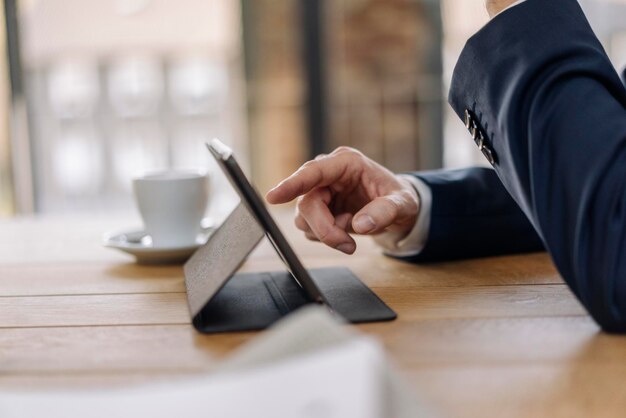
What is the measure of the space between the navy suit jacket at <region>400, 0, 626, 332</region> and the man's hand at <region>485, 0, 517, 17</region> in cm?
2

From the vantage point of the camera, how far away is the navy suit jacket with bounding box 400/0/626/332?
671mm

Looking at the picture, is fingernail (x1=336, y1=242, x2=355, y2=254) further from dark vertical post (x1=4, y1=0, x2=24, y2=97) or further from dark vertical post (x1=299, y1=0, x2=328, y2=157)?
Result: dark vertical post (x1=4, y1=0, x2=24, y2=97)

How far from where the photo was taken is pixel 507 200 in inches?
42.4

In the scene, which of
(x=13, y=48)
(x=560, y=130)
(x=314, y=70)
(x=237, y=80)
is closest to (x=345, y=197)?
(x=560, y=130)

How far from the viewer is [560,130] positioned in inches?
27.6

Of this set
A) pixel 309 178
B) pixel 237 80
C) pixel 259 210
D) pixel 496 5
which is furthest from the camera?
pixel 237 80

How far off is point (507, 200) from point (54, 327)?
630 millimetres

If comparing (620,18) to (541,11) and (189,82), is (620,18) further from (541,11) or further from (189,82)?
(541,11)

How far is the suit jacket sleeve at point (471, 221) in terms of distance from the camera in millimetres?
1006

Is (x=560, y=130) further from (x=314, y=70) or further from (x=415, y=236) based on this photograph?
(x=314, y=70)

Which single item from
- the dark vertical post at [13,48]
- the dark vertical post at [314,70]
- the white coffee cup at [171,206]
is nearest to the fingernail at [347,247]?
the white coffee cup at [171,206]

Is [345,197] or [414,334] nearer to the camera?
[414,334]

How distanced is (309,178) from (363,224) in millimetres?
112

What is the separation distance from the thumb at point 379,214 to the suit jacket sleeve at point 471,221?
71 mm
